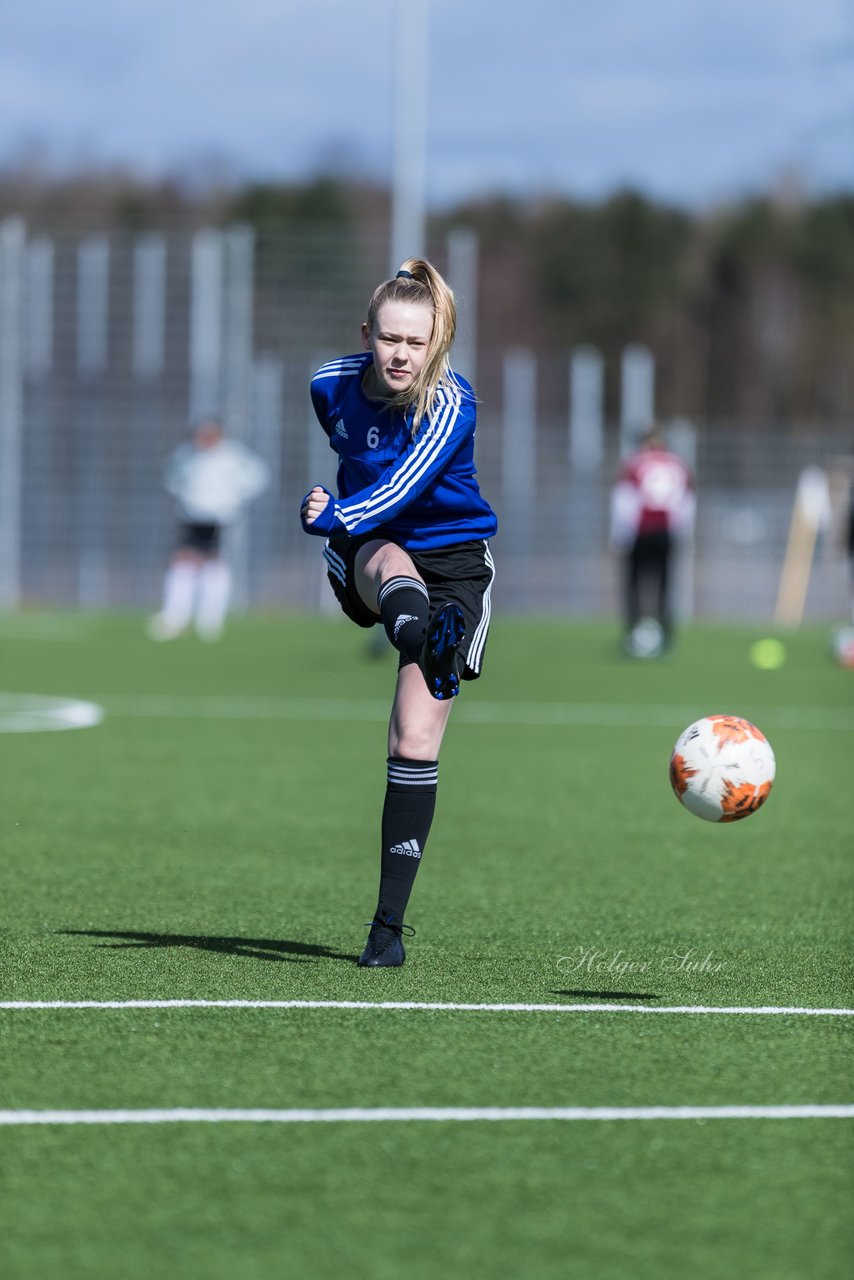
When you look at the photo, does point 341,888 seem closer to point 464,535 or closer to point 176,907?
point 176,907

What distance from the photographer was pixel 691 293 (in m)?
64.9

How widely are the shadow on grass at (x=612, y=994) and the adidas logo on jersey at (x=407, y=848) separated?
0.61 metres

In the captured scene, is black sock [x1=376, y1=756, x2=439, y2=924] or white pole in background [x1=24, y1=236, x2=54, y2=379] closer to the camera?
black sock [x1=376, y1=756, x2=439, y2=924]

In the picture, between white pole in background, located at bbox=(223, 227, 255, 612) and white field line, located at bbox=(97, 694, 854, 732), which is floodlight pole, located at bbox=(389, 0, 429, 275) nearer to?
white pole in background, located at bbox=(223, 227, 255, 612)

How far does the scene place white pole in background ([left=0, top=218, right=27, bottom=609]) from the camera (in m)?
28.2

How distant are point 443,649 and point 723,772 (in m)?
0.94

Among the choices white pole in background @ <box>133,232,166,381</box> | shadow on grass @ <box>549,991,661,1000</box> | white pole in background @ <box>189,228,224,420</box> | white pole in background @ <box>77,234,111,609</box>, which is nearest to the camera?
shadow on grass @ <box>549,991,661,1000</box>

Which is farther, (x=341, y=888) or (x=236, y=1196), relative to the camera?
(x=341, y=888)

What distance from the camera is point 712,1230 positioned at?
10.2 ft

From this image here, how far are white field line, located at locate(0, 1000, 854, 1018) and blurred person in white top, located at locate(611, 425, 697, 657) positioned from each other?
15462 mm

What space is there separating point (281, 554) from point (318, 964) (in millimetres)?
23258

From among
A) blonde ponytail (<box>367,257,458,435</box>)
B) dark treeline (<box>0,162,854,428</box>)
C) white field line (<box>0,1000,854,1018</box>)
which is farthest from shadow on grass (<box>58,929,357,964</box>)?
dark treeline (<box>0,162,854,428</box>)

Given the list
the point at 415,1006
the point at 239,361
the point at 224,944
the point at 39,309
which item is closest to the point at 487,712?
the point at 224,944

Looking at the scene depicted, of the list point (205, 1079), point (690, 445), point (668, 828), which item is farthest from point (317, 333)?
point (205, 1079)
